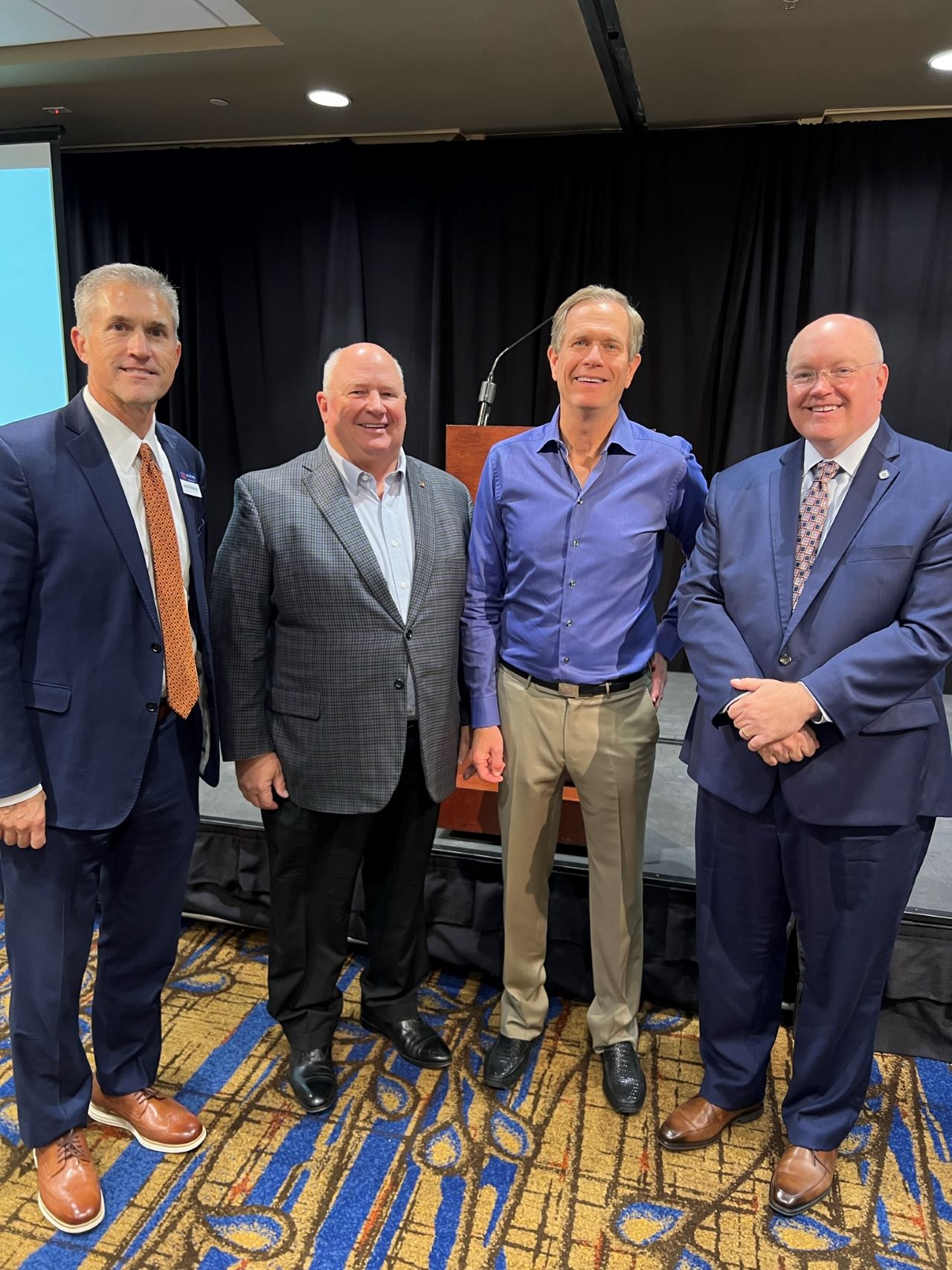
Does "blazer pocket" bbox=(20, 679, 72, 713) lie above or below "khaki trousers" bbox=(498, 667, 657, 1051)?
above

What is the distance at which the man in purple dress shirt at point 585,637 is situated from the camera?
1.99 metres

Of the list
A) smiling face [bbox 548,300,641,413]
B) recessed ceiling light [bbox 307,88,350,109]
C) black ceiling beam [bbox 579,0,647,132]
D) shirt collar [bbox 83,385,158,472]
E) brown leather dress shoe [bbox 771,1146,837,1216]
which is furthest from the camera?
recessed ceiling light [bbox 307,88,350,109]

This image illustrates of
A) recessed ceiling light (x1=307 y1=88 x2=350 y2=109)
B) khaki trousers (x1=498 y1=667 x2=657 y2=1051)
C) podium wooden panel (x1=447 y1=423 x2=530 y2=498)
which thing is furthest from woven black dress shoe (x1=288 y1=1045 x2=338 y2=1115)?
recessed ceiling light (x1=307 y1=88 x2=350 y2=109)

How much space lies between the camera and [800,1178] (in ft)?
6.00

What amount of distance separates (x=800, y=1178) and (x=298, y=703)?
140 centimetres

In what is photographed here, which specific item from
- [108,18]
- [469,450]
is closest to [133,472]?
[469,450]

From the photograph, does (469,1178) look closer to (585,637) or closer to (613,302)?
(585,637)

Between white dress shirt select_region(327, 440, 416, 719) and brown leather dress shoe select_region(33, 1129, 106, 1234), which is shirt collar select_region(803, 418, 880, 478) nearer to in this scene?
white dress shirt select_region(327, 440, 416, 719)

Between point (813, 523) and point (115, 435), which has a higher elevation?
point (115, 435)

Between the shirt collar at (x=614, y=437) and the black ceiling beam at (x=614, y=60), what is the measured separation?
204 centimetres

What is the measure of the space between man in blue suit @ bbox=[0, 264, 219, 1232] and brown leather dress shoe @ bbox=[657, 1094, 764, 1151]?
1.04 meters

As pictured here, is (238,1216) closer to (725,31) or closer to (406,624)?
(406,624)

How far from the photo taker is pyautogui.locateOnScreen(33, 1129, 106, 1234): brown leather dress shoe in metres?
1.75

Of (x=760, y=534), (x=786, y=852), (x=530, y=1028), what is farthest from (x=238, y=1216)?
(x=760, y=534)
